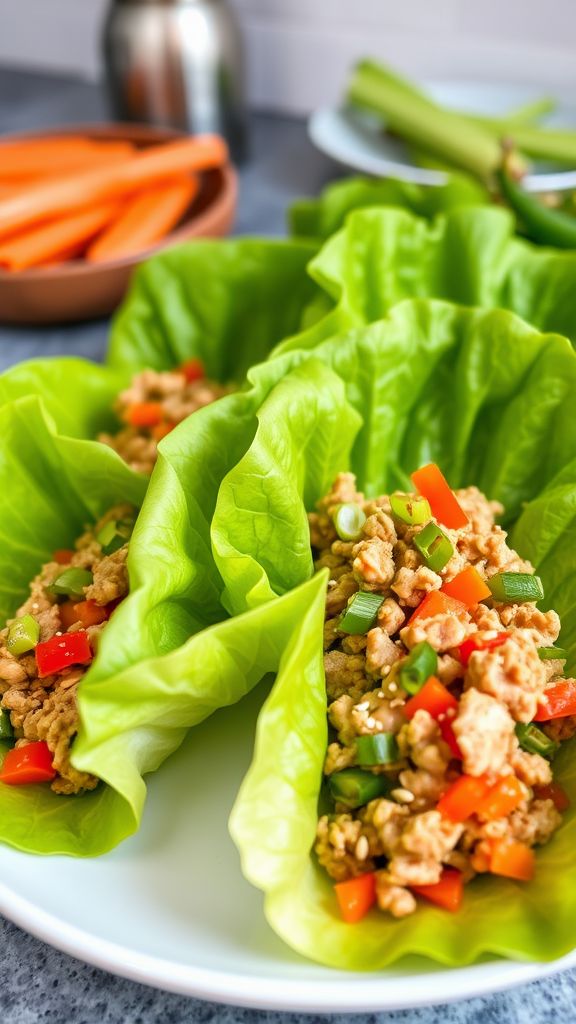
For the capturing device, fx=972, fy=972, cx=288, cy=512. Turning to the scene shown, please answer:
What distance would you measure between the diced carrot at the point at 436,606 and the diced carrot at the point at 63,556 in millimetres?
768

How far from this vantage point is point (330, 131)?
4129 mm

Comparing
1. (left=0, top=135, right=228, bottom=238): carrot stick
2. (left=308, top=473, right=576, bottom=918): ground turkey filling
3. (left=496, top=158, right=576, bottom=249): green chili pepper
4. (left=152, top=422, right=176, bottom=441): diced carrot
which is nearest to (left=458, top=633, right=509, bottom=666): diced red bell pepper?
(left=308, top=473, right=576, bottom=918): ground turkey filling

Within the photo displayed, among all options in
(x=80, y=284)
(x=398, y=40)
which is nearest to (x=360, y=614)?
(x=80, y=284)

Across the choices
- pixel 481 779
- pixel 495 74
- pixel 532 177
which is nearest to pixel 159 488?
pixel 481 779

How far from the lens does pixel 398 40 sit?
4.53 meters

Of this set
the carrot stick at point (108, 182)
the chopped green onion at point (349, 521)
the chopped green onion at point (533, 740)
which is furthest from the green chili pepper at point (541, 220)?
the chopped green onion at point (533, 740)

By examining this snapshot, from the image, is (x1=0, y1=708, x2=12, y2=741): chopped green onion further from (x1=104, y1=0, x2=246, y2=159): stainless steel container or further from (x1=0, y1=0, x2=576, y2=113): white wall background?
(x1=0, y1=0, x2=576, y2=113): white wall background

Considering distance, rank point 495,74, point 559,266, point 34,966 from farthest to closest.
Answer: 1. point 495,74
2. point 559,266
3. point 34,966

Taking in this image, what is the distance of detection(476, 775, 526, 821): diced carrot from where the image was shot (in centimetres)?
144

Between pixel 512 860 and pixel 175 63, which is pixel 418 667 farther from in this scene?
pixel 175 63

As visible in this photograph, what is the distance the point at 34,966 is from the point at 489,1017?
73 centimetres

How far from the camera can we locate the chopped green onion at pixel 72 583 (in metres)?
1.87

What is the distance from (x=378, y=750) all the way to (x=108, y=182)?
8.74ft

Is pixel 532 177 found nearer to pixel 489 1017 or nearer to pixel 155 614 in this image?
pixel 155 614
